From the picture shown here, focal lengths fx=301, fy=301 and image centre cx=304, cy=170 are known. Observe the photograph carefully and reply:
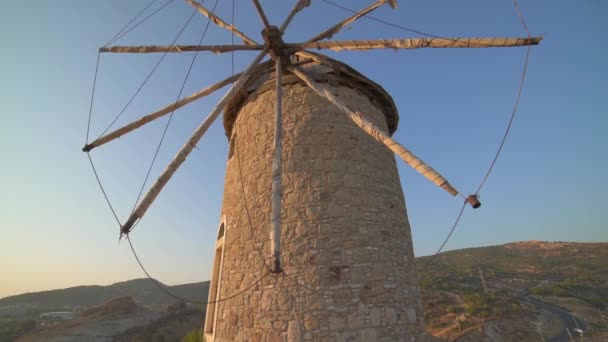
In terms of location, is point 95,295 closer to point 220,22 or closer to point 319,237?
point 220,22

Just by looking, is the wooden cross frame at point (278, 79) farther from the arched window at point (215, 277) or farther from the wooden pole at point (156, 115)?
the arched window at point (215, 277)

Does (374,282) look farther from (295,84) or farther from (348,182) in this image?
(295,84)

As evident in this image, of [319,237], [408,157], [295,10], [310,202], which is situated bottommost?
[319,237]

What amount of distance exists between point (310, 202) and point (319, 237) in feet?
2.05

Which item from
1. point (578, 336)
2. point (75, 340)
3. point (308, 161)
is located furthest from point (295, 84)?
point (578, 336)

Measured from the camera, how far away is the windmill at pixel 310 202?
448 centimetres

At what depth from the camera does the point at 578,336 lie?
1706 centimetres

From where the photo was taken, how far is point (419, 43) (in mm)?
5043

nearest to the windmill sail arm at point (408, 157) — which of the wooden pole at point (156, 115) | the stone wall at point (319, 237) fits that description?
the stone wall at point (319, 237)

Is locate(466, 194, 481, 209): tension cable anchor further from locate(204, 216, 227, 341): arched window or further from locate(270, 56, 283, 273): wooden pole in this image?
locate(204, 216, 227, 341): arched window

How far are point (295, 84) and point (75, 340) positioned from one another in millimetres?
18845

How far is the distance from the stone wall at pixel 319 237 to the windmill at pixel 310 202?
0.06 feet

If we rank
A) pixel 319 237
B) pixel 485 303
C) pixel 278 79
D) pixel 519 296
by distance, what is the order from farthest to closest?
pixel 519 296, pixel 485 303, pixel 278 79, pixel 319 237

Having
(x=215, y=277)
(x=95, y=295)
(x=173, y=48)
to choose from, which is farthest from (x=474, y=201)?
(x=95, y=295)
